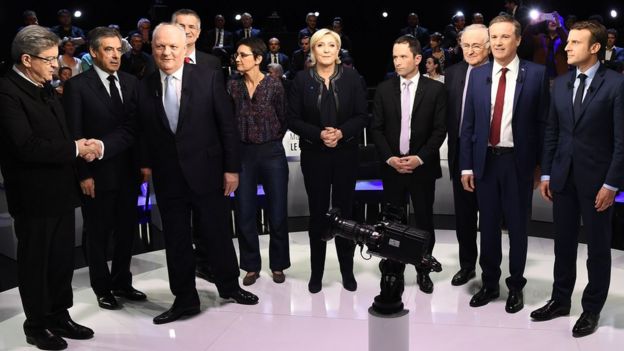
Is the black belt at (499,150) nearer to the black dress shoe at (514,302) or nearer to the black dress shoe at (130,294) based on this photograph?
the black dress shoe at (514,302)

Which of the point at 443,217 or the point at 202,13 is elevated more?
the point at 202,13

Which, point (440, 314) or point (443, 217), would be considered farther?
point (443, 217)

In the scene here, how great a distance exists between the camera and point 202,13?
1182cm

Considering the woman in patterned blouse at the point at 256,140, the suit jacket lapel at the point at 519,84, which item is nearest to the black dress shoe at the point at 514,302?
the suit jacket lapel at the point at 519,84

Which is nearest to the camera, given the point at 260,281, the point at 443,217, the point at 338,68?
the point at 338,68

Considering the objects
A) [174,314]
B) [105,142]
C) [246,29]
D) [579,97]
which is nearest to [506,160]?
[579,97]

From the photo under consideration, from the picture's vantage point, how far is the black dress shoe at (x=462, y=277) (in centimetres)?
397

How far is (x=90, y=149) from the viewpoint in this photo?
324 centimetres

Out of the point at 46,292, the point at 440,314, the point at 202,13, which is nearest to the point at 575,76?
the point at 440,314

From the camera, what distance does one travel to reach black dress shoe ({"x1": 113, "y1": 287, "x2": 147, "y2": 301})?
3826mm

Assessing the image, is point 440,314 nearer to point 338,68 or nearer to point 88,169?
point 338,68

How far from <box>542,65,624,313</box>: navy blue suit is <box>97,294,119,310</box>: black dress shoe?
249 centimetres

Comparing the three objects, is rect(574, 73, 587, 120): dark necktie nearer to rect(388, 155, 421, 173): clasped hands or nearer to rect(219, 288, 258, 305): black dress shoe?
rect(388, 155, 421, 173): clasped hands

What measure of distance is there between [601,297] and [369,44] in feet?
30.0
